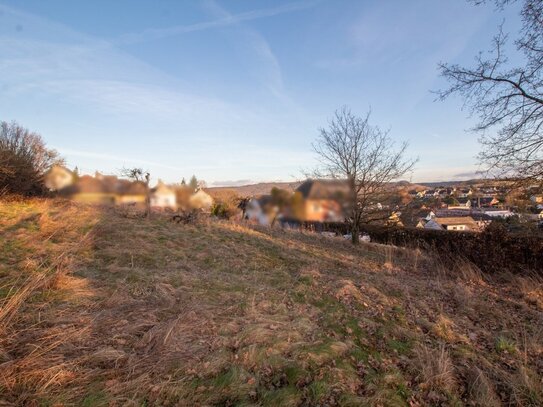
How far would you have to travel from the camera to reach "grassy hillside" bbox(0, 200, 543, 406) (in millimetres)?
2644

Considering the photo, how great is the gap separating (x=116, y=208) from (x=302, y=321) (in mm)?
10506

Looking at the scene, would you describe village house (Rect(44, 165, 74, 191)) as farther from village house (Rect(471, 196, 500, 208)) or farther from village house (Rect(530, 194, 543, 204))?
village house (Rect(530, 194, 543, 204))

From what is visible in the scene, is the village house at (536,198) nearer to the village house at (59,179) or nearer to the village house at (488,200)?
the village house at (488,200)

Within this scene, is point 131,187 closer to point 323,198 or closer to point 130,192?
point 130,192

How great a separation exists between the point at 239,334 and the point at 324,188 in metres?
11.4

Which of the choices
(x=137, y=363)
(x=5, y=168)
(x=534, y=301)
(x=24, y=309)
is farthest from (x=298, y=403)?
(x=5, y=168)

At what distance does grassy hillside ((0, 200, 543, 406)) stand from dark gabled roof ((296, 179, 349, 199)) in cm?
686

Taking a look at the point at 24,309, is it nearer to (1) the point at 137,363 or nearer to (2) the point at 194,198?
(1) the point at 137,363

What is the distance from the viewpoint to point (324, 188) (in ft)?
47.1

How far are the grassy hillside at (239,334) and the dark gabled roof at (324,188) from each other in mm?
6858

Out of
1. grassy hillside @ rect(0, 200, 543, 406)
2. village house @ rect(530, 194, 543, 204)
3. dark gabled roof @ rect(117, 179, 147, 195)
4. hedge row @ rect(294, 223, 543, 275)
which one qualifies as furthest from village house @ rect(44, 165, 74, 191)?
village house @ rect(530, 194, 543, 204)

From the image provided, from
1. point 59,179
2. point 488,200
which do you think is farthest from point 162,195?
point 488,200

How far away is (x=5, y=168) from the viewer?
38.3 ft

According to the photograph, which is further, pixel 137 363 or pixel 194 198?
pixel 194 198
